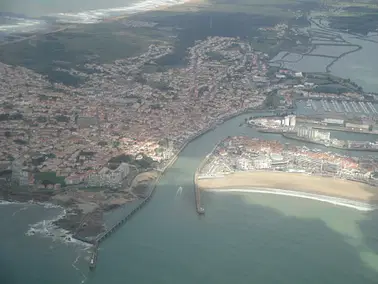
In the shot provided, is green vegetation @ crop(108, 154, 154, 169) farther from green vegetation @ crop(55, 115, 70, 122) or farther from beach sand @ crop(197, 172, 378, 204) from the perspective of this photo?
green vegetation @ crop(55, 115, 70, 122)

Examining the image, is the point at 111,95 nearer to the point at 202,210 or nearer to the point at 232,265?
the point at 202,210

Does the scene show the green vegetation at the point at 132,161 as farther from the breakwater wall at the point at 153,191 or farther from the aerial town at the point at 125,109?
the breakwater wall at the point at 153,191

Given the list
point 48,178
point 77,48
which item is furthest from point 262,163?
point 77,48

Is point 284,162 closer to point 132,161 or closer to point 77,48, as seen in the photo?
point 132,161

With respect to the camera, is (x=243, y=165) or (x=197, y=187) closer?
(x=197, y=187)

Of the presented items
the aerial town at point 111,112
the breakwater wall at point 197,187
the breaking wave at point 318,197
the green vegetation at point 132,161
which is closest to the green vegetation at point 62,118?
the aerial town at point 111,112

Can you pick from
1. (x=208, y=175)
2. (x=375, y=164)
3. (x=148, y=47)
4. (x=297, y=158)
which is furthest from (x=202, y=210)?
(x=148, y=47)
